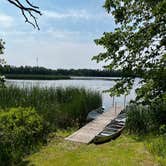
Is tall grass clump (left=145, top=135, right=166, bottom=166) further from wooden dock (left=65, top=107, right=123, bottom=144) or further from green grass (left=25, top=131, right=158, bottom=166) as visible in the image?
wooden dock (left=65, top=107, right=123, bottom=144)

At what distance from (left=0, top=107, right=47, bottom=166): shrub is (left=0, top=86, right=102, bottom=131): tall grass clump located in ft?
3.43

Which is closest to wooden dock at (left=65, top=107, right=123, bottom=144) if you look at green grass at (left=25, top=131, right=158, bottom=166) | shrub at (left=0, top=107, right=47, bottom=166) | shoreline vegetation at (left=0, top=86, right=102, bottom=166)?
green grass at (left=25, top=131, right=158, bottom=166)

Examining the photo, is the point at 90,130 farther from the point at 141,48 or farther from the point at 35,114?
the point at 141,48

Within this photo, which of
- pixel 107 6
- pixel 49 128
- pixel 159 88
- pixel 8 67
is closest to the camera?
pixel 159 88

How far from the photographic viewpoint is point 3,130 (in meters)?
7.14

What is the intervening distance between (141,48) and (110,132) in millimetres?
5734

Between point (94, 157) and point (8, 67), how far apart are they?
2.25 metres

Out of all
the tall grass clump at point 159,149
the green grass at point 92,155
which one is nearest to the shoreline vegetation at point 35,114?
the green grass at point 92,155

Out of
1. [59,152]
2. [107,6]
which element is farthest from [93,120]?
[107,6]

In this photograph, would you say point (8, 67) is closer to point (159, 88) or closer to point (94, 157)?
point (94, 157)

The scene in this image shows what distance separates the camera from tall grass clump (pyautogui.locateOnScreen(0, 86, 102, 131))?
10453mm

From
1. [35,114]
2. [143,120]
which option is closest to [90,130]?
[143,120]

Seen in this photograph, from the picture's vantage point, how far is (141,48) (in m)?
4.26

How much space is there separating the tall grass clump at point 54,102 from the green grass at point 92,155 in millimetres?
1747
